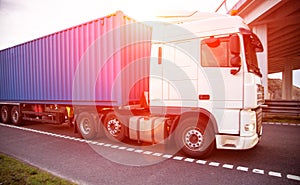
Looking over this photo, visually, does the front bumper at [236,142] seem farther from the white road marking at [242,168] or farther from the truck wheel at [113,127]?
the truck wheel at [113,127]

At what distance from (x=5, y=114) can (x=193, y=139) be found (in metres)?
11.0

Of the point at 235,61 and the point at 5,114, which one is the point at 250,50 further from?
the point at 5,114

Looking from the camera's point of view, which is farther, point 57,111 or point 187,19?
point 57,111

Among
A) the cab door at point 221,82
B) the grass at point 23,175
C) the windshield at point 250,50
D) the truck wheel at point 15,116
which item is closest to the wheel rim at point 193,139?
the cab door at point 221,82

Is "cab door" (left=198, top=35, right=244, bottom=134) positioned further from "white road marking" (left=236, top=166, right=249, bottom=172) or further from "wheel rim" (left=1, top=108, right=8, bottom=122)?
"wheel rim" (left=1, top=108, right=8, bottom=122)

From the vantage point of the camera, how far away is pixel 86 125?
7145 mm

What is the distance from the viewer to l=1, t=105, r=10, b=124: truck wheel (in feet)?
35.8

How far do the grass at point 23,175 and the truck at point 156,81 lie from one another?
8.27ft

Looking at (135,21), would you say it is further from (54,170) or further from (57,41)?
(54,170)

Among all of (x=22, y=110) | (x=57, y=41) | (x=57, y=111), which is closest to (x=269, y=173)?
(x=57, y=111)

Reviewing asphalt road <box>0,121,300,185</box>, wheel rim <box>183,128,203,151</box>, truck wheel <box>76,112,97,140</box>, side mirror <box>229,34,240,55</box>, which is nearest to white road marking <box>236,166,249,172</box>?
asphalt road <box>0,121,300,185</box>

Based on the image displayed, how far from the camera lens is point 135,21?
6.62 m

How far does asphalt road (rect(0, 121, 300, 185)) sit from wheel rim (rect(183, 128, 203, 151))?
0.34 metres

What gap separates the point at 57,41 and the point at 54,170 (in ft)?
17.4
